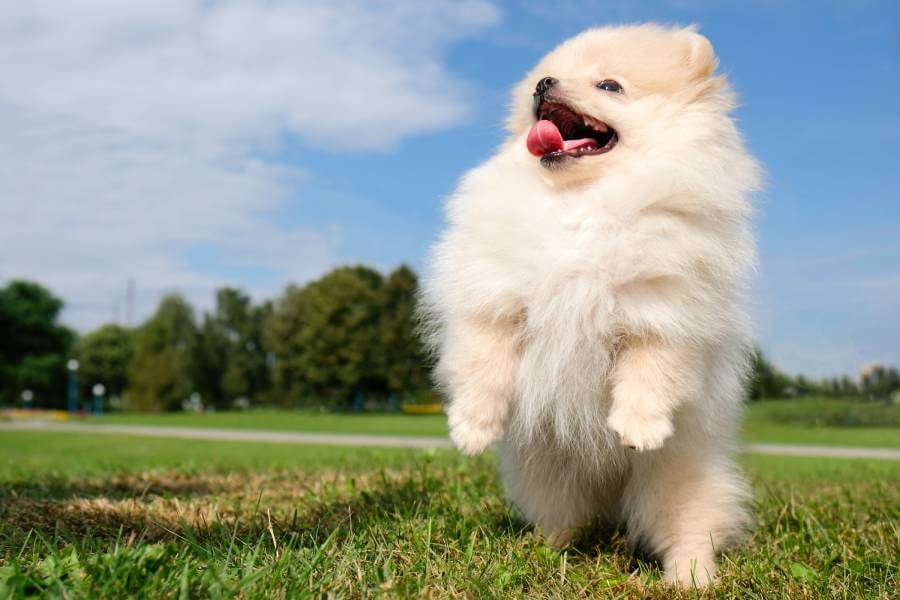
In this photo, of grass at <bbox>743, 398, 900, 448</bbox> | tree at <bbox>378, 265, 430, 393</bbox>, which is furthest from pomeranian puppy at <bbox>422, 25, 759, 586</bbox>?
tree at <bbox>378, 265, 430, 393</bbox>

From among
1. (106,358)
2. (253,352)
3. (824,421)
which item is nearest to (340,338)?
(253,352)

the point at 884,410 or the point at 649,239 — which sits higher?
the point at 649,239

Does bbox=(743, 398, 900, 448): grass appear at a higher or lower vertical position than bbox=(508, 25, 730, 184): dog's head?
lower

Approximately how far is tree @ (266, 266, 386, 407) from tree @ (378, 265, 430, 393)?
0.40 meters

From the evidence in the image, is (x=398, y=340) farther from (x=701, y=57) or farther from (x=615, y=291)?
(x=615, y=291)

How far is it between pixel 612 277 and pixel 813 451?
45.0ft

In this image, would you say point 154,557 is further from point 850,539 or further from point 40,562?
point 850,539

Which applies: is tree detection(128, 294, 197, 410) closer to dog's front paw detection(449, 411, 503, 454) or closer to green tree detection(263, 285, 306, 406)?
green tree detection(263, 285, 306, 406)

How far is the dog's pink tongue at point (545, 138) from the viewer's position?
307 cm

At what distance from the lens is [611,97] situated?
305cm

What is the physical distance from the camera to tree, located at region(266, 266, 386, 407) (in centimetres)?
3562

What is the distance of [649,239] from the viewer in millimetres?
2881

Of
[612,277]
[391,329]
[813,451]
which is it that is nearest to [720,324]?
[612,277]

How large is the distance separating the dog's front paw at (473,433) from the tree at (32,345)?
59.4 meters
